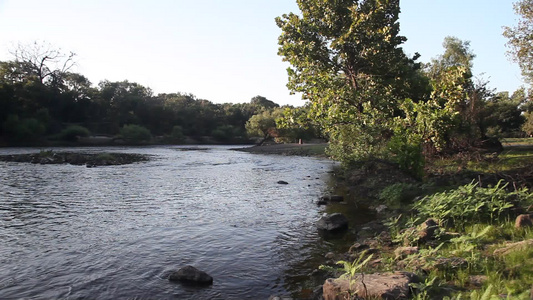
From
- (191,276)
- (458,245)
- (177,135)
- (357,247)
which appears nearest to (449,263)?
(458,245)

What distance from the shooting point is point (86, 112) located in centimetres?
11594

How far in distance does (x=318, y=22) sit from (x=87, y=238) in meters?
21.2

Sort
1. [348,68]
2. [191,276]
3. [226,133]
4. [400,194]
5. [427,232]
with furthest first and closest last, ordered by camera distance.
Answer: [226,133] < [348,68] < [400,194] < [427,232] < [191,276]

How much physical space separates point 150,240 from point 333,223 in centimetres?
744

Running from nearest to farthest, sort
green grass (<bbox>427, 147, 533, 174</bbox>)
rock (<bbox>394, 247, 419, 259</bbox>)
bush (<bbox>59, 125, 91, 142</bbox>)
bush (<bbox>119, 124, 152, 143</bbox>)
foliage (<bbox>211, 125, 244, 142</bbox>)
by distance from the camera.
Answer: rock (<bbox>394, 247, 419, 259</bbox>), green grass (<bbox>427, 147, 533, 174</bbox>), bush (<bbox>59, 125, 91, 142</bbox>), bush (<bbox>119, 124, 152, 143</bbox>), foliage (<bbox>211, 125, 244, 142</bbox>)

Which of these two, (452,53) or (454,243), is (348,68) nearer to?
(454,243)

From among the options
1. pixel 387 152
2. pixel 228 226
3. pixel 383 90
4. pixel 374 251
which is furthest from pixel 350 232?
pixel 383 90

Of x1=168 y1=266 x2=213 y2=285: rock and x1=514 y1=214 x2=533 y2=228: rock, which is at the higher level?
x1=514 y1=214 x2=533 y2=228: rock

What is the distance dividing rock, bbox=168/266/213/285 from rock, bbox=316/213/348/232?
613 centimetres

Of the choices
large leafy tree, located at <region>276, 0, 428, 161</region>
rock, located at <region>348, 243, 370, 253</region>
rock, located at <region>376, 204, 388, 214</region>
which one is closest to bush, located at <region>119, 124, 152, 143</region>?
large leafy tree, located at <region>276, 0, 428, 161</region>

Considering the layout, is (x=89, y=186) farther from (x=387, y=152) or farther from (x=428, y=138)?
(x=428, y=138)

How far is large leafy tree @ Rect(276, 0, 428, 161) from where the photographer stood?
21.4m

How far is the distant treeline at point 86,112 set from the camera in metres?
85.1

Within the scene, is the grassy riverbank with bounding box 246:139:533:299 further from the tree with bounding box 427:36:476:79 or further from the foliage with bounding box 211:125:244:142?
the foliage with bounding box 211:125:244:142
